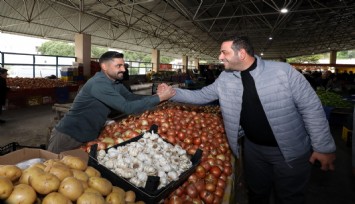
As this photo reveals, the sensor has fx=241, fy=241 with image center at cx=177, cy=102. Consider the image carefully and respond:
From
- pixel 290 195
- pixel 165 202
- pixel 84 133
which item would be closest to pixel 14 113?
pixel 84 133

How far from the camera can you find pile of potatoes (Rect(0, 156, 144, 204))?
122 cm

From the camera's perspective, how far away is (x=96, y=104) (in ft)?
9.00

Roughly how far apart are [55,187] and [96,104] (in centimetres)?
150

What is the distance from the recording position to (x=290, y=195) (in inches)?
97.0

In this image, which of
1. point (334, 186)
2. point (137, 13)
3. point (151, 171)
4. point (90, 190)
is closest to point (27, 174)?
point (90, 190)

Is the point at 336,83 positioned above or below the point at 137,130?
above

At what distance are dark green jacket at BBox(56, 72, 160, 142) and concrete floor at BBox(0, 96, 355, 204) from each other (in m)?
1.93

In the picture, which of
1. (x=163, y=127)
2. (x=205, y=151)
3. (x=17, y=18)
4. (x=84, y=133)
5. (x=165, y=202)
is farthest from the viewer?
(x=17, y=18)

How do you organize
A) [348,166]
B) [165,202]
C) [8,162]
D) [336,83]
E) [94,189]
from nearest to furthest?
[94,189]
[8,162]
[165,202]
[348,166]
[336,83]

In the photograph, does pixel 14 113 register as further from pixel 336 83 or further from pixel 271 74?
pixel 336 83

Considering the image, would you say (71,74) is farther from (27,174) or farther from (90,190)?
(90,190)

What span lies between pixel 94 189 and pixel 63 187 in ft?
0.63

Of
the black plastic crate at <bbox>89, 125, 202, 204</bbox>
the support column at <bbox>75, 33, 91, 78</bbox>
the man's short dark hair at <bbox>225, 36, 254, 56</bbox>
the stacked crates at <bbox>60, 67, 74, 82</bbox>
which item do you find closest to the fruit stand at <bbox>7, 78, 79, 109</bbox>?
the stacked crates at <bbox>60, 67, 74, 82</bbox>

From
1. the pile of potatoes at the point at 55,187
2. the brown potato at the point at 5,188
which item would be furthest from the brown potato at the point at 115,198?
the brown potato at the point at 5,188
